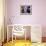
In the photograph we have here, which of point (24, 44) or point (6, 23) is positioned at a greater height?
point (6, 23)

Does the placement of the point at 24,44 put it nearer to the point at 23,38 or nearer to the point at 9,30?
the point at 23,38

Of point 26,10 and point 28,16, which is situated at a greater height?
point 26,10

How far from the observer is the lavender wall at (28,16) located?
2.48 m

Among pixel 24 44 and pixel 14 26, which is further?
pixel 14 26

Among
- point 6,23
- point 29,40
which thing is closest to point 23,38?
point 29,40

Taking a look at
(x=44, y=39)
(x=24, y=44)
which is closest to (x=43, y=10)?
(x=44, y=39)

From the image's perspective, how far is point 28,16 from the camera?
2.49 meters

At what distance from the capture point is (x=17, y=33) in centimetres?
240

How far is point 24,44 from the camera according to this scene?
225 centimetres

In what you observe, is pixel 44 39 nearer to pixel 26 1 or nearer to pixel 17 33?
pixel 17 33

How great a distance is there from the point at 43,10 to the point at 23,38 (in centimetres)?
70

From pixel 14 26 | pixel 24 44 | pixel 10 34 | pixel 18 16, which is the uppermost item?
pixel 18 16

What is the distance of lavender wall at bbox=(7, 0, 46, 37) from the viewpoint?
2.48 m

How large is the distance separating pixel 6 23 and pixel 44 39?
839 mm
